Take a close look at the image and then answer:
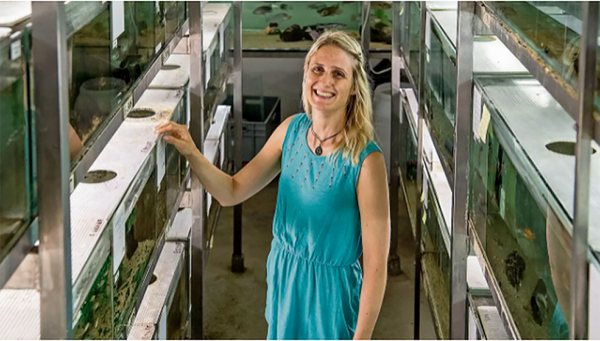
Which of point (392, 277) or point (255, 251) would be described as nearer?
point (392, 277)

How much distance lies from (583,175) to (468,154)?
1.16 meters

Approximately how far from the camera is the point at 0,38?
49.6 inches

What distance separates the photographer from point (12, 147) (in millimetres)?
1326

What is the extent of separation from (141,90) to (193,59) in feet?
2.64

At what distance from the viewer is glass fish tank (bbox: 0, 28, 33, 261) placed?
4.21 ft

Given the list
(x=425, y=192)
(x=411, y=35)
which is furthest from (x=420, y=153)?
(x=411, y=35)

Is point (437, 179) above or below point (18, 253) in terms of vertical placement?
below

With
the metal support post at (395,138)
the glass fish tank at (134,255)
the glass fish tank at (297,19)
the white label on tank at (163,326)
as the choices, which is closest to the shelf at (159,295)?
the white label on tank at (163,326)

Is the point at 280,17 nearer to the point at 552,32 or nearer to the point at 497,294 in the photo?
the point at 497,294

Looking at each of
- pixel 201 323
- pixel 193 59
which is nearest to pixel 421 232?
pixel 201 323

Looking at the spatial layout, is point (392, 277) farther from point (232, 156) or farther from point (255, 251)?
point (232, 156)

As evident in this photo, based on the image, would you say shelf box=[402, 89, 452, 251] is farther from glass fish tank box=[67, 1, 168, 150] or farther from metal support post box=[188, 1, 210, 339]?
glass fish tank box=[67, 1, 168, 150]

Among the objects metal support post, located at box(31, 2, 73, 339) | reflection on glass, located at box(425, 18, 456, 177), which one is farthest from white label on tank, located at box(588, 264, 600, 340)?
reflection on glass, located at box(425, 18, 456, 177)

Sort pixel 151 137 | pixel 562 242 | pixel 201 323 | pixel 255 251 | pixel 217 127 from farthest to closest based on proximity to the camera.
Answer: pixel 255 251 → pixel 217 127 → pixel 201 323 → pixel 151 137 → pixel 562 242
